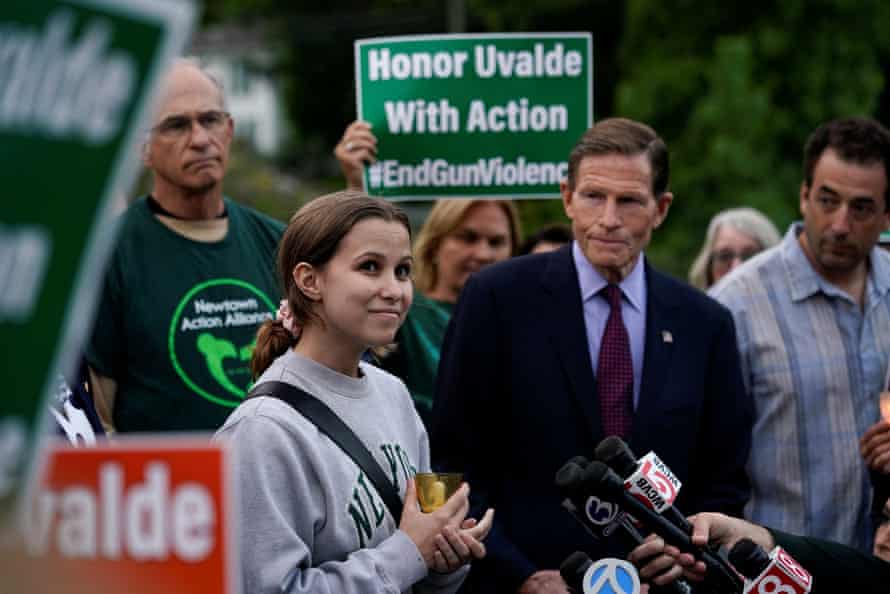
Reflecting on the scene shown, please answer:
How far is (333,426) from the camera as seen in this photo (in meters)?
3.81

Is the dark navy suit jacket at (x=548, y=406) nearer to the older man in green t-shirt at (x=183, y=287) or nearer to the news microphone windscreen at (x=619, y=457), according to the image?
the news microphone windscreen at (x=619, y=457)

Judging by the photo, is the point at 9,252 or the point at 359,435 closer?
the point at 9,252

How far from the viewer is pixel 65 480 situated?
208 cm

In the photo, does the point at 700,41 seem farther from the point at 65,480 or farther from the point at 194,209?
the point at 65,480

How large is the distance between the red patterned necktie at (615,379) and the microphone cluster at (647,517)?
585 millimetres

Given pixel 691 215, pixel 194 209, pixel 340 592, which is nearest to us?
pixel 340 592

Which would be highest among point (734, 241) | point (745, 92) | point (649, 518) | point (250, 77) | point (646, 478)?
point (250, 77)

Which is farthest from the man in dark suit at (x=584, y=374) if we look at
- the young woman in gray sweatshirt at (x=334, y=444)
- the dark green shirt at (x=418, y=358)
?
the dark green shirt at (x=418, y=358)

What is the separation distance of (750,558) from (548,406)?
91cm

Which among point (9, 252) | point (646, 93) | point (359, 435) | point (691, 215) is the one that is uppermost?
point (646, 93)

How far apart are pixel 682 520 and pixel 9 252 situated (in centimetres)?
259

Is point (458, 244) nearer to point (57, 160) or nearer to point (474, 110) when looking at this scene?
point (474, 110)

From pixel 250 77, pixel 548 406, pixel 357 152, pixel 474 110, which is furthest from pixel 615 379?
pixel 250 77

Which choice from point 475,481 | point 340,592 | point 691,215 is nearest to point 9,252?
point 340,592
